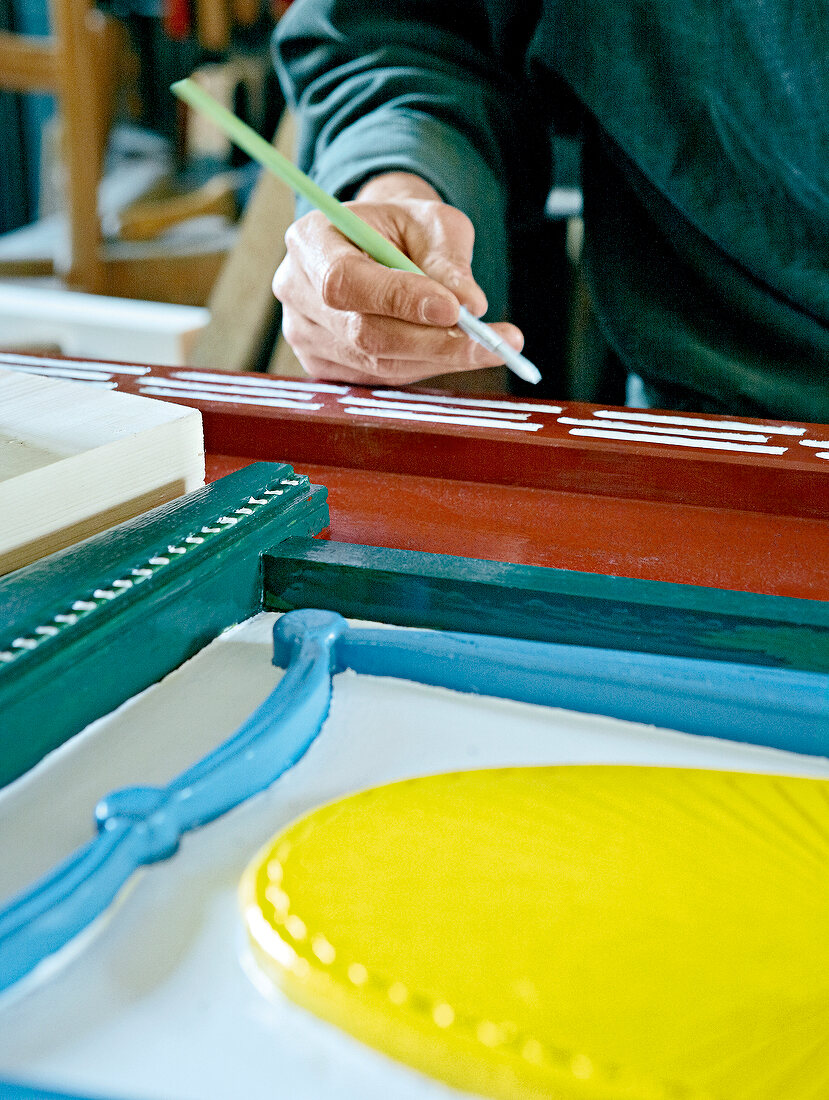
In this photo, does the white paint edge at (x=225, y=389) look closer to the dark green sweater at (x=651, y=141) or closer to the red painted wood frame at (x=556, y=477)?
the red painted wood frame at (x=556, y=477)

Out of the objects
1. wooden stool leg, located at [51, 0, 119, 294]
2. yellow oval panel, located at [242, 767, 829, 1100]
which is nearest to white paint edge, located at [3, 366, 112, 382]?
yellow oval panel, located at [242, 767, 829, 1100]

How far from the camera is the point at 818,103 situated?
3.20 ft

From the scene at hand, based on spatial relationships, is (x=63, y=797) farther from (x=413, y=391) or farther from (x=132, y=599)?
(x=413, y=391)

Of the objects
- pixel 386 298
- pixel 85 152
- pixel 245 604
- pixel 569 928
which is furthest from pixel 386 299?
pixel 85 152

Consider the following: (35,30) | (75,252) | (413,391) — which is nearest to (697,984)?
(413,391)

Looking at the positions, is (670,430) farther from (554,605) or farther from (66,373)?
(66,373)

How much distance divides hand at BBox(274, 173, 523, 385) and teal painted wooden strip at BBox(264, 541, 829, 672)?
0.36m

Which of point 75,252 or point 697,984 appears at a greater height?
point 75,252

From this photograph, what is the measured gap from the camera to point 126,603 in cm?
39

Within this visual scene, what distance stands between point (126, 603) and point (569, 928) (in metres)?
0.22

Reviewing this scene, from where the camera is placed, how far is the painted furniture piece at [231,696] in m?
0.26

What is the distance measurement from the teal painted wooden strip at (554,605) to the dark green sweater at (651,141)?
627 millimetres

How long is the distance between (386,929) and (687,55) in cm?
101

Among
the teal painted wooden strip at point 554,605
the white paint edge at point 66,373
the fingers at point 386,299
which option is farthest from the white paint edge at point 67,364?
the teal painted wooden strip at point 554,605
